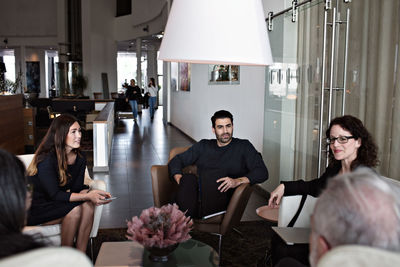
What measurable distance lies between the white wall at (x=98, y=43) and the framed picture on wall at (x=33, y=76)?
4.68 meters

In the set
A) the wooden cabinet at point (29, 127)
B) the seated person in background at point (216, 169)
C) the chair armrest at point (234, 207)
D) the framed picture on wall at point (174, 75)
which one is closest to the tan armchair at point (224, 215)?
the chair armrest at point (234, 207)

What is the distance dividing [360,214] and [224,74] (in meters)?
7.39

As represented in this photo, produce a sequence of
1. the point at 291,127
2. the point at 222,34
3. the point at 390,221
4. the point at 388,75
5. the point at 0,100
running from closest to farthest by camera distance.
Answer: the point at 390,221, the point at 222,34, the point at 388,75, the point at 291,127, the point at 0,100

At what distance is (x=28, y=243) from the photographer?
4.05 feet

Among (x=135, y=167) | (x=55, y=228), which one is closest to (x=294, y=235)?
(x=55, y=228)

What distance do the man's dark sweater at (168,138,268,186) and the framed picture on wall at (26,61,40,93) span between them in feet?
72.6

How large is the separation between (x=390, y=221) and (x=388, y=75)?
248 centimetres

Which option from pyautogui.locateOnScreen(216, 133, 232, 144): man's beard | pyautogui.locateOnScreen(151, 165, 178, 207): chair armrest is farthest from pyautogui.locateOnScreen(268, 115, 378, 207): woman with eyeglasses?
pyautogui.locateOnScreen(151, 165, 178, 207): chair armrest

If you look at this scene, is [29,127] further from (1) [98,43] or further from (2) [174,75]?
(1) [98,43]

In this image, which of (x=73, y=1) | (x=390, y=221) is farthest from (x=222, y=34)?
(x=73, y=1)

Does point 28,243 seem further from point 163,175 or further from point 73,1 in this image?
point 73,1

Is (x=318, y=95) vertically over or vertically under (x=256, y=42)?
under

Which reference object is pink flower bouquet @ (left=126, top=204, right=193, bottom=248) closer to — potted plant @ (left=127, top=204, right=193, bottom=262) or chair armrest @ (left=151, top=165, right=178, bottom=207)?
potted plant @ (left=127, top=204, right=193, bottom=262)

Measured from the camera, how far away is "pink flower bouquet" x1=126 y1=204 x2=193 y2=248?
251 cm
